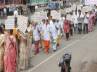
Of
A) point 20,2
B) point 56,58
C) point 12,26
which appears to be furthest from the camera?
point 20,2

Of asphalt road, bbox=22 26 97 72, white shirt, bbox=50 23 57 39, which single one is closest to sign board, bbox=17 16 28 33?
asphalt road, bbox=22 26 97 72

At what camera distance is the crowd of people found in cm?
1322

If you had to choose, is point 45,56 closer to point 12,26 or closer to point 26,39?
point 26,39

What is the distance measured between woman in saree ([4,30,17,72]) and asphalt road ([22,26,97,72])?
2.31m

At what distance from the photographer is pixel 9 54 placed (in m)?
13.1

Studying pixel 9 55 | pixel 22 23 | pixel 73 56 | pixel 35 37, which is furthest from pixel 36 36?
pixel 9 55

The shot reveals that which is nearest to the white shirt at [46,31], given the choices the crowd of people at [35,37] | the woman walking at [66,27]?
the crowd of people at [35,37]

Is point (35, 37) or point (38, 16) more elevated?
point (38, 16)

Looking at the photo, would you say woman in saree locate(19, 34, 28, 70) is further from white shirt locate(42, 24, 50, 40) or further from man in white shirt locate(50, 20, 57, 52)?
man in white shirt locate(50, 20, 57, 52)

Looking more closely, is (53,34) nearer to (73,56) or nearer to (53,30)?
(53,30)

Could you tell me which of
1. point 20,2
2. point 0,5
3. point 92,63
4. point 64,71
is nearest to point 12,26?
point 64,71

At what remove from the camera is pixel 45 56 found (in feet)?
62.7

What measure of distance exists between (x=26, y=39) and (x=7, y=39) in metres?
2.76

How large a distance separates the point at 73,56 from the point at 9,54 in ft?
21.0
